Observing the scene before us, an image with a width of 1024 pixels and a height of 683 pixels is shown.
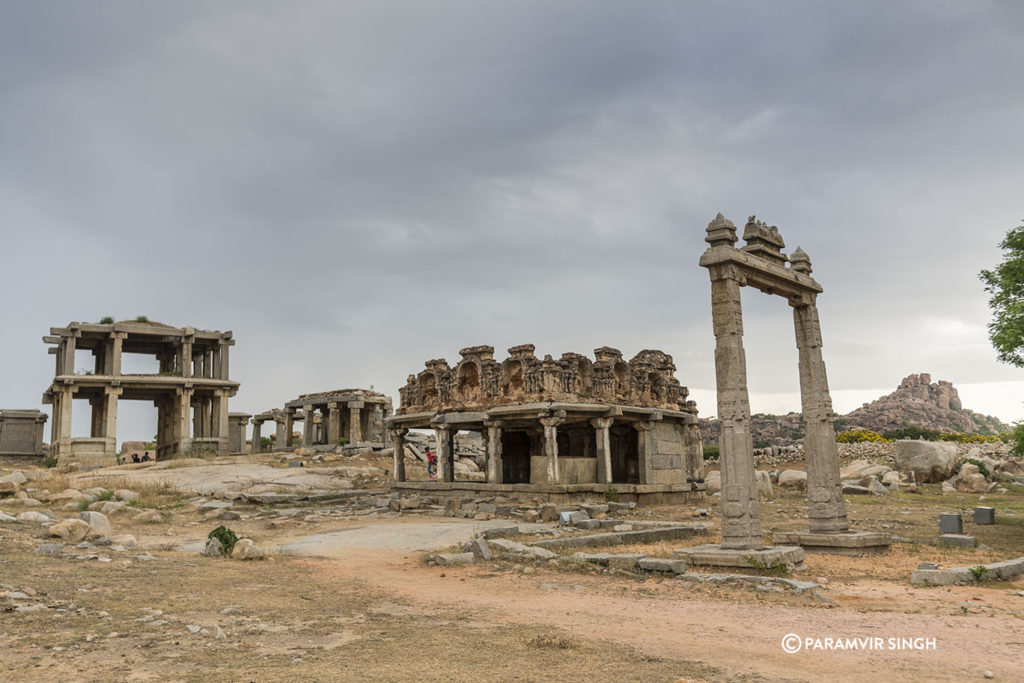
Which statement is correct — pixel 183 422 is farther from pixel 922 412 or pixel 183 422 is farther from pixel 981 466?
pixel 922 412

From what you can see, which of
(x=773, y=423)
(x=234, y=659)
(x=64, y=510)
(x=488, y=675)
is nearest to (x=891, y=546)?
(x=488, y=675)

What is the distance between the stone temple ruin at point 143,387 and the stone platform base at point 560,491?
785 inches

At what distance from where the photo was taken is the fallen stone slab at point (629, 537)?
1269 centimetres

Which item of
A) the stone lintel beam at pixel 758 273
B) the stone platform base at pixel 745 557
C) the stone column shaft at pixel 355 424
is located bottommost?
the stone platform base at pixel 745 557

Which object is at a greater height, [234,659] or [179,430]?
[179,430]

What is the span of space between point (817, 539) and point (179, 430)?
116 ft

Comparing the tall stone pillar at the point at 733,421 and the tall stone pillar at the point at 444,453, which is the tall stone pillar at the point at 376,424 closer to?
the tall stone pillar at the point at 444,453

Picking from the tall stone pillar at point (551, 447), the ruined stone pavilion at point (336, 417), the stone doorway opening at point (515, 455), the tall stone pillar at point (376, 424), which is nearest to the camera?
the tall stone pillar at point (551, 447)

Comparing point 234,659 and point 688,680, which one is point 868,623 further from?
point 234,659

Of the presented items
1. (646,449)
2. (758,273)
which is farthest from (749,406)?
(646,449)

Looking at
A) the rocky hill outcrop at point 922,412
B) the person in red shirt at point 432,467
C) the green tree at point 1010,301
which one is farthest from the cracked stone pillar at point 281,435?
the rocky hill outcrop at point 922,412

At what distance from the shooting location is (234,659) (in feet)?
18.8

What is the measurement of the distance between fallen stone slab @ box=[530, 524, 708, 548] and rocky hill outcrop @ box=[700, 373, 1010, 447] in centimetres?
4506

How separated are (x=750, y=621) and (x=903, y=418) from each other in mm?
79177
